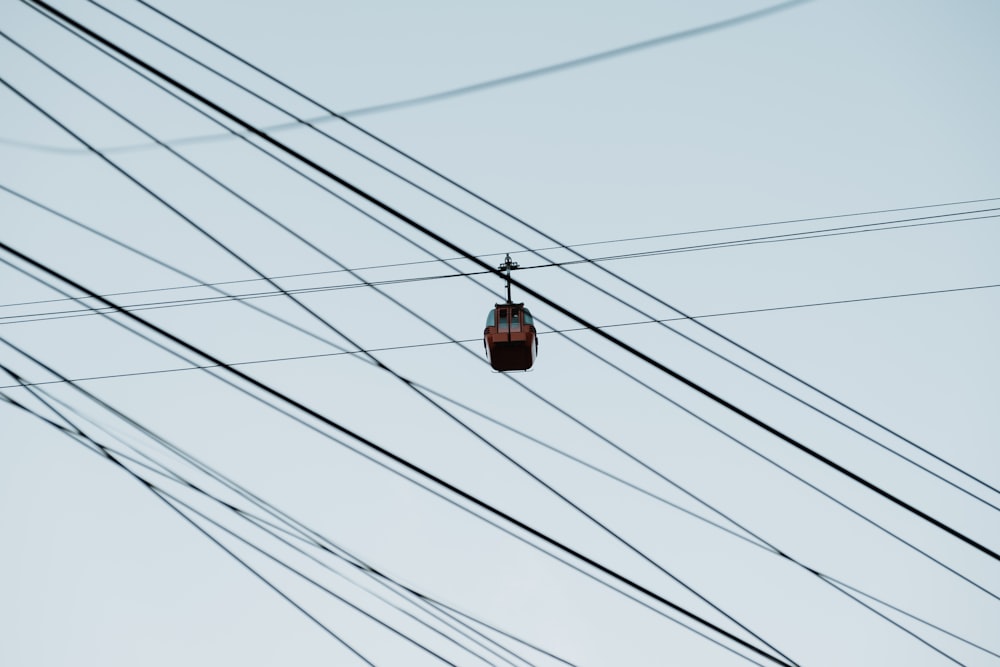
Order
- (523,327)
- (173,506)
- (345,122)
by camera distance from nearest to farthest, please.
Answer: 1. (345,122)
2. (173,506)
3. (523,327)

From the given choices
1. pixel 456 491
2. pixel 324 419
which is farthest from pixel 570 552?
pixel 324 419

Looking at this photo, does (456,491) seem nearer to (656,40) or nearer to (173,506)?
(173,506)

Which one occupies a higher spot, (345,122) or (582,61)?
(582,61)

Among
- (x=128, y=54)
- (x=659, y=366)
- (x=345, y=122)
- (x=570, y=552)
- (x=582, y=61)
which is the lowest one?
(x=570, y=552)

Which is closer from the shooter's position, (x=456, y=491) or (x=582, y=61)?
(x=456, y=491)
